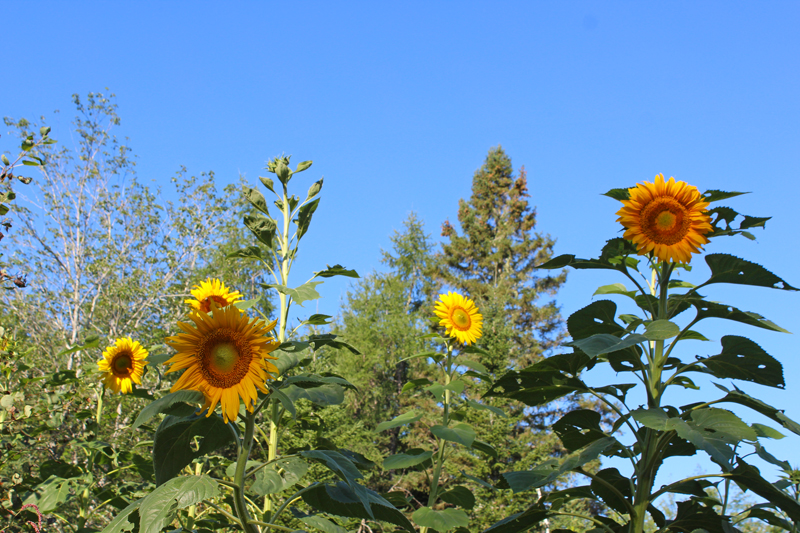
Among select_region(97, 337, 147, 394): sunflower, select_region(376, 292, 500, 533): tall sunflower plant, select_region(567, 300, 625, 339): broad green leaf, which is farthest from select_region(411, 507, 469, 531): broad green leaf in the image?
select_region(97, 337, 147, 394): sunflower

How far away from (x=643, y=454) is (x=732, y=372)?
0.42 m

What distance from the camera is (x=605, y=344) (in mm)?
1672

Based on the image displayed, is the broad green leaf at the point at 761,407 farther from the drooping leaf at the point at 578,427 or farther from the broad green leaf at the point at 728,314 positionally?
the drooping leaf at the point at 578,427

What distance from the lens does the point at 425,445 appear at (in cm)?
1884

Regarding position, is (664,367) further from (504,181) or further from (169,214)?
(504,181)

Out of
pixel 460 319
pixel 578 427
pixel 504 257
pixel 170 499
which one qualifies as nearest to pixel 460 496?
pixel 460 319

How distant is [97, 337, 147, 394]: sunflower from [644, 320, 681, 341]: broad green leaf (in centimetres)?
282

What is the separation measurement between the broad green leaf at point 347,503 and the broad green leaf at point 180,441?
1.14ft

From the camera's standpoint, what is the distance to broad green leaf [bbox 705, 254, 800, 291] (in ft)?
5.98

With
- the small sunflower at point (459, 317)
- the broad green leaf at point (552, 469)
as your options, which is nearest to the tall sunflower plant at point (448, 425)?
the small sunflower at point (459, 317)

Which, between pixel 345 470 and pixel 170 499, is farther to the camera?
pixel 345 470

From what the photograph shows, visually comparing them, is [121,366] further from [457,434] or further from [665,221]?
[665,221]

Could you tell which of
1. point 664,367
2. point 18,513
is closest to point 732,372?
point 664,367

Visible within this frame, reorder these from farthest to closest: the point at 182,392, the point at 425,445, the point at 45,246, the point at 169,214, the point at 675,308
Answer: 1. the point at 425,445
2. the point at 169,214
3. the point at 45,246
4. the point at 675,308
5. the point at 182,392
